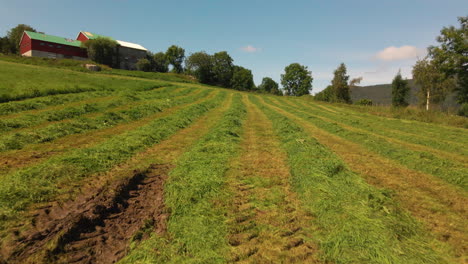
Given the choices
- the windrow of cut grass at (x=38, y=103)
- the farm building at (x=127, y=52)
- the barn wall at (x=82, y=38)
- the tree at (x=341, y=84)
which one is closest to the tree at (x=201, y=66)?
the farm building at (x=127, y=52)

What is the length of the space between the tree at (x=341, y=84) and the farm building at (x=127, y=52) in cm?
5725

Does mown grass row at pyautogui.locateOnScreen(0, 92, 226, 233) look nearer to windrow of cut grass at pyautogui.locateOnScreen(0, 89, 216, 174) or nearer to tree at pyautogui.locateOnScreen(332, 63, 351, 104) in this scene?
windrow of cut grass at pyautogui.locateOnScreen(0, 89, 216, 174)

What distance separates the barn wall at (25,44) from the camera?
52725 mm

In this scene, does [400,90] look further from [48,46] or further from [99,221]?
[48,46]

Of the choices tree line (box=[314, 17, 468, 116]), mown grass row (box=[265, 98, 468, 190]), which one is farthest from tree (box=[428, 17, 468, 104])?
mown grass row (box=[265, 98, 468, 190])

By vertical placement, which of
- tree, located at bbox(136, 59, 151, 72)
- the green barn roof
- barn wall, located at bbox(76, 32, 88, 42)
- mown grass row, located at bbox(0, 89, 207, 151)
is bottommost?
mown grass row, located at bbox(0, 89, 207, 151)

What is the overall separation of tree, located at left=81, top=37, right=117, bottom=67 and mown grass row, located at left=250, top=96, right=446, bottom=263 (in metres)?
65.2

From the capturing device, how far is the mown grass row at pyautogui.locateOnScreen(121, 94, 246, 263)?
313cm

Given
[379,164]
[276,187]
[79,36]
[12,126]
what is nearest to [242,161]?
[276,187]

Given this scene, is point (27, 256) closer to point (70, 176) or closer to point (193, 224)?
point (193, 224)

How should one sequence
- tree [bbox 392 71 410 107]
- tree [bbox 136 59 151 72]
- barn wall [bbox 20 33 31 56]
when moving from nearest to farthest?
barn wall [bbox 20 33 31 56] → tree [bbox 392 71 410 107] → tree [bbox 136 59 151 72]

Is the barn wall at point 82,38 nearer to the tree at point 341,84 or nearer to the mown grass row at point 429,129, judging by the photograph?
the tree at point 341,84

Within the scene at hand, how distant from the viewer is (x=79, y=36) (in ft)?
211

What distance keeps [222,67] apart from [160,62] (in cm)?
2344
